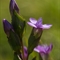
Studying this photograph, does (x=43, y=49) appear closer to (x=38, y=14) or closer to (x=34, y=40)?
(x=34, y=40)

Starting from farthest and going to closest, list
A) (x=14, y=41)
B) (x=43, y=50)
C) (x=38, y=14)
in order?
(x=38, y=14), (x=43, y=50), (x=14, y=41)

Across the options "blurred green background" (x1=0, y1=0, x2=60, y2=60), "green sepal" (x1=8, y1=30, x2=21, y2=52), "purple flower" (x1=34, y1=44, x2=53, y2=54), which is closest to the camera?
"green sepal" (x1=8, y1=30, x2=21, y2=52)

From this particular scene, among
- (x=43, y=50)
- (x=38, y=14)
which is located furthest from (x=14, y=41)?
(x=38, y=14)

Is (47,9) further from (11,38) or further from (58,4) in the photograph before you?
(11,38)

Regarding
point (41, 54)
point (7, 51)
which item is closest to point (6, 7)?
point (7, 51)

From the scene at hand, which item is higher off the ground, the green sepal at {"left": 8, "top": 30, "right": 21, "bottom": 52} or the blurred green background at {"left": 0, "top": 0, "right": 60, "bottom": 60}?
the green sepal at {"left": 8, "top": 30, "right": 21, "bottom": 52}

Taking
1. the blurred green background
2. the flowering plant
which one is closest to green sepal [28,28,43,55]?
the flowering plant

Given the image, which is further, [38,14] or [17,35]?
[38,14]

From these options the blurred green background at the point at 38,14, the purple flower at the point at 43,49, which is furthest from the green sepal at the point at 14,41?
the blurred green background at the point at 38,14

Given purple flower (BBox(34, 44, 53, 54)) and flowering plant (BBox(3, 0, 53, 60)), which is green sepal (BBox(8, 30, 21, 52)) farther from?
purple flower (BBox(34, 44, 53, 54))
